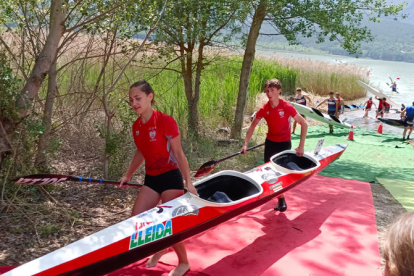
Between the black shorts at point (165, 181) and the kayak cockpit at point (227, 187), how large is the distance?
826mm

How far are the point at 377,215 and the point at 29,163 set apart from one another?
431cm

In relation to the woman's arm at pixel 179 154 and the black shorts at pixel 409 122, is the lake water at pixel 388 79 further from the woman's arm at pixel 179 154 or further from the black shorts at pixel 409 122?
the woman's arm at pixel 179 154

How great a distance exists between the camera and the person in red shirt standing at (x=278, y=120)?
17.4 feet

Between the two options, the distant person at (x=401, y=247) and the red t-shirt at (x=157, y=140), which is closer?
the distant person at (x=401, y=247)

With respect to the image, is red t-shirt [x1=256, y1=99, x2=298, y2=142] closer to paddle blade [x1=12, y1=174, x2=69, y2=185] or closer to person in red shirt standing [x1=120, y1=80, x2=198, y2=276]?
person in red shirt standing [x1=120, y1=80, x2=198, y2=276]

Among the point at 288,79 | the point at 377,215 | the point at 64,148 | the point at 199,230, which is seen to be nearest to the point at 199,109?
the point at 64,148

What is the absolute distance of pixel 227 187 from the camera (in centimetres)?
469

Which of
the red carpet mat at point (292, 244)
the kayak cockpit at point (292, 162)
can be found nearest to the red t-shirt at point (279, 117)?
the kayak cockpit at point (292, 162)

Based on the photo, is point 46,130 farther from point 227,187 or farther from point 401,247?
point 401,247

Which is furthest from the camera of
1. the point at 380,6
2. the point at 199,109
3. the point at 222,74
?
the point at 222,74

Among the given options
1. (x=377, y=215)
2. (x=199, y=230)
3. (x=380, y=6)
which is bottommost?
(x=377, y=215)

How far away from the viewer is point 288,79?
782 inches

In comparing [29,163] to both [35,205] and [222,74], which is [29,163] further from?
[222,74]

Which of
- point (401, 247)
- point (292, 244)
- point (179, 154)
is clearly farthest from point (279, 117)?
point (401, 247)
